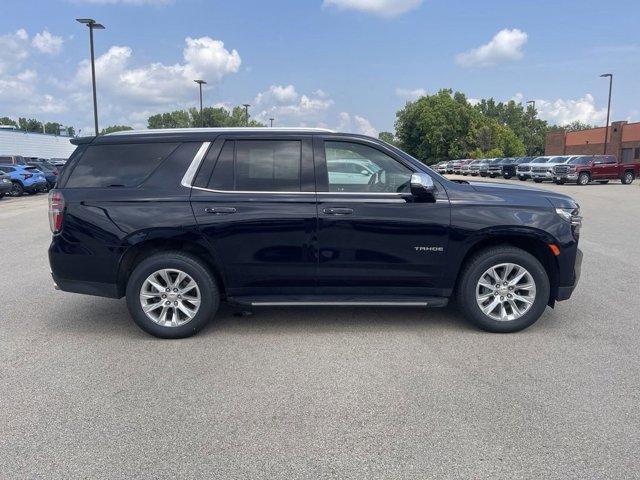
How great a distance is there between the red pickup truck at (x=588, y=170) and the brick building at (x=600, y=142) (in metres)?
24.9

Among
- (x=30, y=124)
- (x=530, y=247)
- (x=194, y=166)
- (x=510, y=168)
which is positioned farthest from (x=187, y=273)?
(x=30, y=124)

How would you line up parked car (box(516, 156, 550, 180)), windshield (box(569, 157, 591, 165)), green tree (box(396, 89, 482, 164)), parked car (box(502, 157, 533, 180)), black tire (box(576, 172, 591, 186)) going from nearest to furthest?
black tire (box(576, 172, 591, 186)) < windshield (box(569, 157, 591, 165)) < parked car (box(516, 156, 550, 180)) < parked car (box(502, 157, 533, 180)) < green tree (box(396, 89, 482, 164))

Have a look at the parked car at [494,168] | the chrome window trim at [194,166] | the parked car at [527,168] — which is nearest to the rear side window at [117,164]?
the chrome window trim at [194,166]

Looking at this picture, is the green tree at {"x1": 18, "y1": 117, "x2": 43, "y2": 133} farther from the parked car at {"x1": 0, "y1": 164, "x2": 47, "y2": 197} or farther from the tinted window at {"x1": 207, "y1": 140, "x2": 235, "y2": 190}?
the tinted window at {"x1": 207, "y1": 140, "x2": 235, "y2": 190}

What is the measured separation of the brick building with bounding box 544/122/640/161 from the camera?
54312 millimetres

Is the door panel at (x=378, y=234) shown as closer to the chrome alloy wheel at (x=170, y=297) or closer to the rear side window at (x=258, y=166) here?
the rear side window at (x=258, y=166)

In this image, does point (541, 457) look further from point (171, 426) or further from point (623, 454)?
point (171, 426)

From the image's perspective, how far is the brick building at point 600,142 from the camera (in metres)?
54.3

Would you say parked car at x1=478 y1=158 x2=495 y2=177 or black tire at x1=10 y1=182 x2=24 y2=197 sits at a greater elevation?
parked car at x1=478 y1=158 x2=495 y2=177

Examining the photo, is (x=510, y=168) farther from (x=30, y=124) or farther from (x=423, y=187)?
(x=30, y=124)

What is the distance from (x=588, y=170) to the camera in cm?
3106

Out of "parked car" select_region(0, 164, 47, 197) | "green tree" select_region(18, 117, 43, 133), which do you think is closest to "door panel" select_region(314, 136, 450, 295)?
"parked car" select_region(0, 164, 47, 197)

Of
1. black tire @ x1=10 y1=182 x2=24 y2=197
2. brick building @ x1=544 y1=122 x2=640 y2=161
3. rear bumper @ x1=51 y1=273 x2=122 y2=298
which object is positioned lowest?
black tire @ x1=10 y1=182 x2=24 y2=197

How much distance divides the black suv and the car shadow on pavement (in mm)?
397
